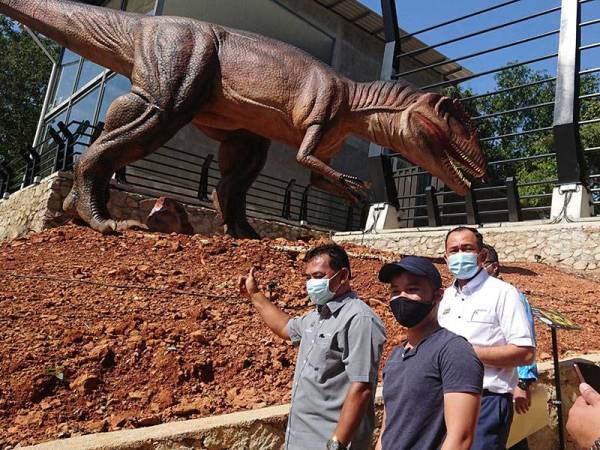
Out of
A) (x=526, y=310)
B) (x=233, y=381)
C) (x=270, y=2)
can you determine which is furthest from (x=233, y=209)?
(x=270, y=2)

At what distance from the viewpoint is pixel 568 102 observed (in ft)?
32.0

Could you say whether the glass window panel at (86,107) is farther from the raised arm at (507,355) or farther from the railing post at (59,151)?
the raised arm at (507,355)

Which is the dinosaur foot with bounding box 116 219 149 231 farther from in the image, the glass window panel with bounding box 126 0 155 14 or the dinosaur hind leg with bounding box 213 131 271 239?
the glass window panel with bounding box 126 0 155 14

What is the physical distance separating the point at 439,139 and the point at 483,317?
4451 mm

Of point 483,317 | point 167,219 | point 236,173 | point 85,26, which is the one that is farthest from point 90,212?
point 483,317

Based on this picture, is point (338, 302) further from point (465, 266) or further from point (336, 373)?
point (465, 266)

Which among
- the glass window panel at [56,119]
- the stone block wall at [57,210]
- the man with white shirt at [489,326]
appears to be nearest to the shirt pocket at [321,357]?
the man with white shirt at [489,326]

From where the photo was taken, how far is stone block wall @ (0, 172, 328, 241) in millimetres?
8871

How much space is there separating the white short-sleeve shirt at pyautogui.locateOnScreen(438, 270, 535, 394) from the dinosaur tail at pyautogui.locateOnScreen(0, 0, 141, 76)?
570 cm

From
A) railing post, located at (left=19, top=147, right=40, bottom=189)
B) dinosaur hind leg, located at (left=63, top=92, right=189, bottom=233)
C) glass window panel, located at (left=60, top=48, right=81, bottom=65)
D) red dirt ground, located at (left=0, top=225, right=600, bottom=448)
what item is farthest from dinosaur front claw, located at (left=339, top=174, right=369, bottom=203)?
glass window panel, located at (left=60, top=48, right=81, bottom=65)

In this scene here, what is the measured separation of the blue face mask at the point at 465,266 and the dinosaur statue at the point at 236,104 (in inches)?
151

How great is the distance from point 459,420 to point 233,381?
6.50 feet

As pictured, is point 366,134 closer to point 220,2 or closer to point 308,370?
point 308,370

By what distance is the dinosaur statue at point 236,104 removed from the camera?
21.0 feet
